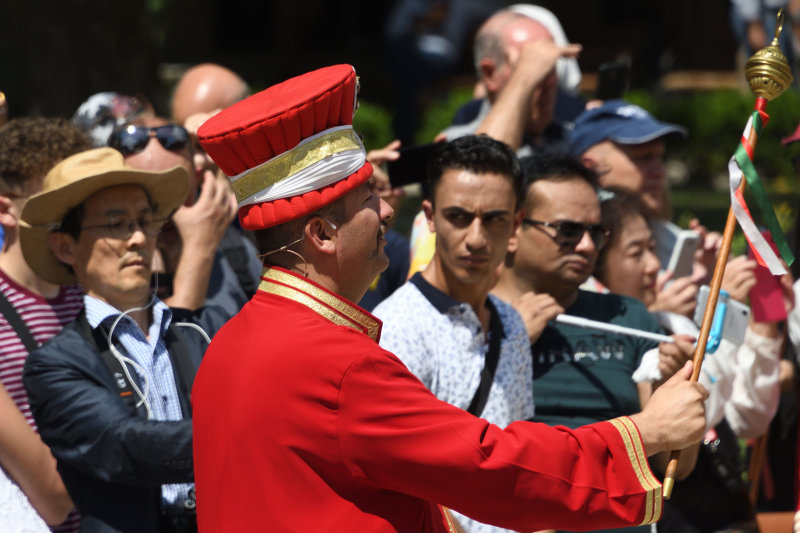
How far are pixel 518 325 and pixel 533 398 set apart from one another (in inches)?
11.0

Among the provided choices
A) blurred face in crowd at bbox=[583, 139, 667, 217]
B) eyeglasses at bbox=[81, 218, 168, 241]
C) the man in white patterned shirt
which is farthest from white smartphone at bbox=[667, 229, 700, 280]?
eyeglasses at bbox=[81, 218, 168, 241]

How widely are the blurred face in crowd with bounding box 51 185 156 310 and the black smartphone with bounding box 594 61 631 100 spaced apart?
287 centimetres

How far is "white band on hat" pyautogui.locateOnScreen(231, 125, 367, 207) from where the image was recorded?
102 inches

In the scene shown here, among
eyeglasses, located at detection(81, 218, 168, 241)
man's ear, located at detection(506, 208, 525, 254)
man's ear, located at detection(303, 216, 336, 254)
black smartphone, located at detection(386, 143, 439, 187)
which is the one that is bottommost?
man's ear, located at detection(506, 208, 525, 254)

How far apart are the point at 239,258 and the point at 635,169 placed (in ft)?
6.12

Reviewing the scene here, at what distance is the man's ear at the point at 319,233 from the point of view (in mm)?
2621

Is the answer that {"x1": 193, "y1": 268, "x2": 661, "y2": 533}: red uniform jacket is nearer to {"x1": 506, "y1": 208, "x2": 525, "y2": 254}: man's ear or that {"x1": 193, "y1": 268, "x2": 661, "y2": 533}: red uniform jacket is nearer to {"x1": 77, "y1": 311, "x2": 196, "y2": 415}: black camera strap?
{"x1": 77, "y1": 311, "x2": 196, "y2": 415}: black camera strap

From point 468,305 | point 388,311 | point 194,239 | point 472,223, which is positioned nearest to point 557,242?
point 472,223

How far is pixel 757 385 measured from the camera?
454cm

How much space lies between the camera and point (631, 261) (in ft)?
15.6

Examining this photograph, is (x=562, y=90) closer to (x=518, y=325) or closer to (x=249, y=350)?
(x=518, y=325)

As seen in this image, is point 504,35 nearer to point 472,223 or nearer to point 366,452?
point 472,223

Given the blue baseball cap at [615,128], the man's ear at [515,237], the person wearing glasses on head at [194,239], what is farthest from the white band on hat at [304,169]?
the blue baseball cap at [615,128]

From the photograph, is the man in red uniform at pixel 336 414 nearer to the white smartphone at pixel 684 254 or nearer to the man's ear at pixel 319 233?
the man's ear at pixel 319 233
